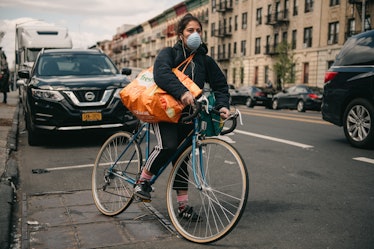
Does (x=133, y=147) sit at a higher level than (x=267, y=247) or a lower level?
higher

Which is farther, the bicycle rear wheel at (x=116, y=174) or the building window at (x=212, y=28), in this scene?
the building window at (x=212, y=28)

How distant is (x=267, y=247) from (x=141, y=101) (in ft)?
5.13

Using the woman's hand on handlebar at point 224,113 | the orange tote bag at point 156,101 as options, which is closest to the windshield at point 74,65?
the orange tote bag at point 156,101

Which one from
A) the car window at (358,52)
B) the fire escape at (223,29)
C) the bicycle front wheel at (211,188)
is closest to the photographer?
the bicycle front wheel at (211,188)

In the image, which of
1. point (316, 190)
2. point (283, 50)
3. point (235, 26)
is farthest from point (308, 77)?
point (316, 190)

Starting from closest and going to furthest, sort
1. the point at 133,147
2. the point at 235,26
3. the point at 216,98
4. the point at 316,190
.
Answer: the point at 216,98, the point at 133,147, the point at 316,190, the point at 235,26

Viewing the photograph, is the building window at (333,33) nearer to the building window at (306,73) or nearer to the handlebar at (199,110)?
the building window at (306,73)

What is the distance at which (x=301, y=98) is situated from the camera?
82.1ft

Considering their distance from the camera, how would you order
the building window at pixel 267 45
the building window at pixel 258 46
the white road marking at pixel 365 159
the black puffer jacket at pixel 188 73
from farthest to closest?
the building window at pixel 258 46, the building window at pixel 267 45, the white road marking at pixel 365 159, the black puffer jacket at pixel 188 73

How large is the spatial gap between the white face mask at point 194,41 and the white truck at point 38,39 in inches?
682

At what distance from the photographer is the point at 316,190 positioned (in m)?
5.38

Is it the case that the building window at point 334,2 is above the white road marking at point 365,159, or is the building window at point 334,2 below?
above

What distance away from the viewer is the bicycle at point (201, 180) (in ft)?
11.5

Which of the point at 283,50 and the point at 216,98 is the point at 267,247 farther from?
the point at 283,50
